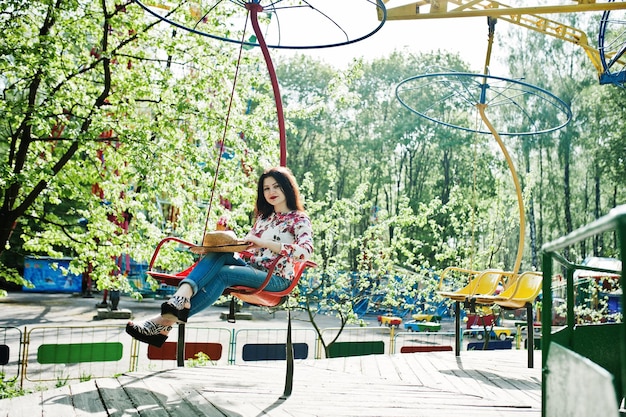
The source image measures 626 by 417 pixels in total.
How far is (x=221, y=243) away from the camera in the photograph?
3.48 m

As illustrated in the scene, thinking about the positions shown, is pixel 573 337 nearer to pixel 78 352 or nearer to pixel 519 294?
pixel 519 294

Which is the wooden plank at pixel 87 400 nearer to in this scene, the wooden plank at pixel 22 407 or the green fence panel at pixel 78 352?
the wooden plank at pixel 22 407

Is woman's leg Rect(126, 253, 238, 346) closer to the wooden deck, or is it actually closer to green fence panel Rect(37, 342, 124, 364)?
the wooden deck

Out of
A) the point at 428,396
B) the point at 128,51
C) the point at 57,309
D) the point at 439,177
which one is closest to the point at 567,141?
the point at 439,177

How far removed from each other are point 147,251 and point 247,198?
1758mm

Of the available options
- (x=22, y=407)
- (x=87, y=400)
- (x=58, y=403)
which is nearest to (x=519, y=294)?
(x=87, y=400)

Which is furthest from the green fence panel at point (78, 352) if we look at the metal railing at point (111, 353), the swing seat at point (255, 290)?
the swing seat at point (255, 290)

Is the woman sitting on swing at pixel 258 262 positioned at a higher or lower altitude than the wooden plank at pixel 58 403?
higher

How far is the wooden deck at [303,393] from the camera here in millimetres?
3480

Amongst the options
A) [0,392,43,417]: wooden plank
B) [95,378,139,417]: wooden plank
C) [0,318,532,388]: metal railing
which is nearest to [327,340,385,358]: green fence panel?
[0,318,532,388]: metal railing

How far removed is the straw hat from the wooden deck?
36.0 inches

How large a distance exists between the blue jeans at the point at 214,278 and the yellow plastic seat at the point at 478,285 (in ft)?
10.2

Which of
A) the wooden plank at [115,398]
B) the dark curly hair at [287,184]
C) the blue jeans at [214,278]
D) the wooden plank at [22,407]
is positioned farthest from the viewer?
the dark curly hair at [287,184]

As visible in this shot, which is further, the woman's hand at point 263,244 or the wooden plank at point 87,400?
the woman's hand at point 263,244
